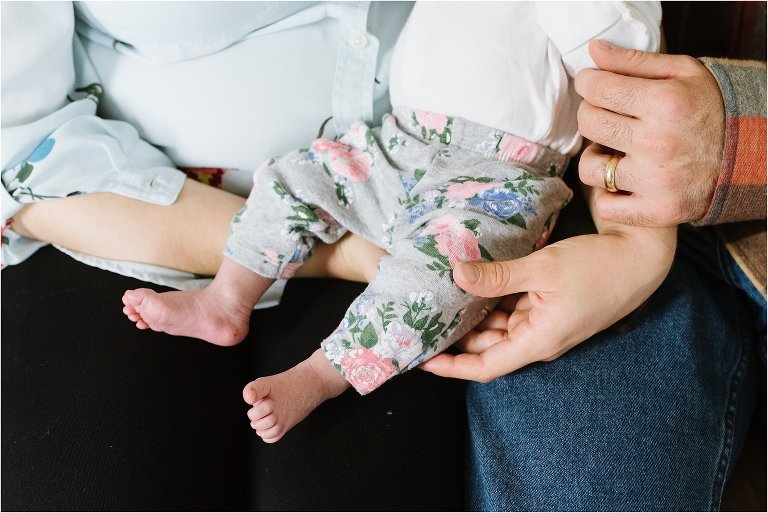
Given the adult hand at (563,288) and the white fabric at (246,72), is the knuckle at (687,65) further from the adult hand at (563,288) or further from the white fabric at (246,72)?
the white fabric at (246,72)

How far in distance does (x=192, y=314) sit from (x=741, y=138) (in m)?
0.74

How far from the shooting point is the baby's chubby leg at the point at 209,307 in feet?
2.79

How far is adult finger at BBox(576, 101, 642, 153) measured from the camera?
2.57 ft

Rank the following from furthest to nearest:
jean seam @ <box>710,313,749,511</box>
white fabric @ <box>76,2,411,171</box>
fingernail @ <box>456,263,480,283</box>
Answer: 1. white fabric @ <box>76,2,411,171</box>
2. jean seam @ <box>710,313,749,511</box>
3. fingernail @ <box>456,263,480,283</box>

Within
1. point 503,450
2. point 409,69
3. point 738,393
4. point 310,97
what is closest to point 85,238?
point 310,97

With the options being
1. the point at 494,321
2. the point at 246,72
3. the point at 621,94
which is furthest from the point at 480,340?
the point at 246,72

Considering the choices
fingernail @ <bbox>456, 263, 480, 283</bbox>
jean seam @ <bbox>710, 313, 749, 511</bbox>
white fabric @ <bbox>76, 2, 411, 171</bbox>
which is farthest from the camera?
white fabric @ <bbox>76, 2, 411, 171</bbox>

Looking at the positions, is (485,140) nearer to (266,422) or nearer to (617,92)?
(617,92)

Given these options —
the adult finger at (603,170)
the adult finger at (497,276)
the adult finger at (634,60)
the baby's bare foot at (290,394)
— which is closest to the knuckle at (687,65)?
the adult finger at (634,60)

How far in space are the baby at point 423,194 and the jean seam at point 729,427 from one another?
0.35 metres

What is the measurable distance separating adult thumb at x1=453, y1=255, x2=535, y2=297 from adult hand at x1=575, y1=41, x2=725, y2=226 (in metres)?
0.17

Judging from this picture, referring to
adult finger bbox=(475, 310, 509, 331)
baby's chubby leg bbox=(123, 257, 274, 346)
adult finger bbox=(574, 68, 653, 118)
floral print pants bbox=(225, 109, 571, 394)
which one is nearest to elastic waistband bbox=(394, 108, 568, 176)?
floral print pants bbox=(225, 109, 571, 394)

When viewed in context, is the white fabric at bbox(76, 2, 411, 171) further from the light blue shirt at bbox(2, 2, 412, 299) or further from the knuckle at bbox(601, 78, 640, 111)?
the knuckle at bbox(601, 78, 640, 111)

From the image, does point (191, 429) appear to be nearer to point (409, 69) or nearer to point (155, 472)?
point (155, 472)
